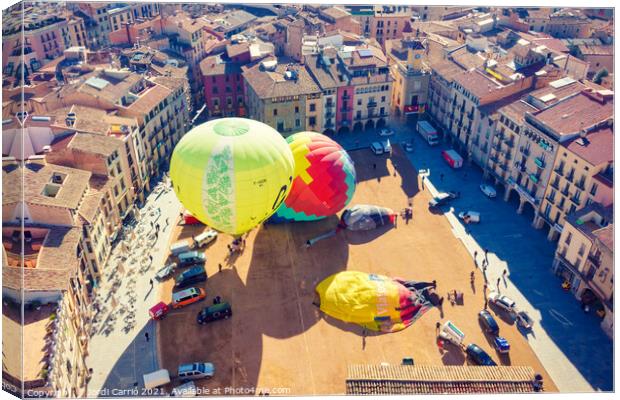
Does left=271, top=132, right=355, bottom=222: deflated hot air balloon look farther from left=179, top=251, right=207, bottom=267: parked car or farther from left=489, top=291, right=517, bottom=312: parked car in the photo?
left=489, top=291, right=517, bottom=312: parked car

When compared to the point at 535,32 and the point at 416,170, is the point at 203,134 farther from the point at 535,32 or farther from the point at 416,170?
the point at 535,32

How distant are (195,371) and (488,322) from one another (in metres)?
30.5

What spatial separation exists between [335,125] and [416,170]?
17.6m

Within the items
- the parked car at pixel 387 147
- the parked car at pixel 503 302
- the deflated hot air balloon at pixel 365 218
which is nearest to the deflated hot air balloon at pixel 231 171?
the deflated hot air balloon at pixel 365 218

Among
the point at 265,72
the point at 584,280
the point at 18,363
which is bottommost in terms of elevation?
the point at 584,280

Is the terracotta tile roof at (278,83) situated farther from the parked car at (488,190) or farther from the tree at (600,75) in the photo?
the tree at (600,75)

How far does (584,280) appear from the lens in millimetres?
54875

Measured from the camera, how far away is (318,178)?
62.8 meters

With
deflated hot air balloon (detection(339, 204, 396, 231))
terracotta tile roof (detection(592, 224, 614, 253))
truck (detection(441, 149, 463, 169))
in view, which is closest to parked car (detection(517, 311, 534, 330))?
terracotta tile roof (detection(592, 224, 614, 253))

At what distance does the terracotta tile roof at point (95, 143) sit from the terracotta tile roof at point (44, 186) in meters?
3.09

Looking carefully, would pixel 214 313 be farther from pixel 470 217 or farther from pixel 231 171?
pixel 470 217

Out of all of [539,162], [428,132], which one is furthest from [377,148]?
[539,162]

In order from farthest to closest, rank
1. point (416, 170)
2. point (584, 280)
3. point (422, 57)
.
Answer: point (422, 57) < point (416, 170) < point (584, 280)

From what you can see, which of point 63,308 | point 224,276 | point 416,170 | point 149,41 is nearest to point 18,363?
point 63,308
